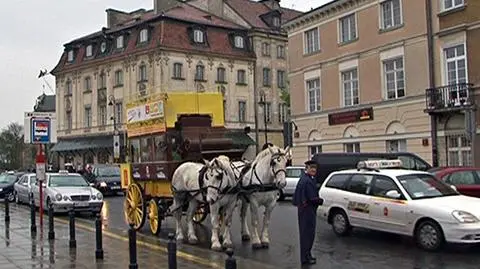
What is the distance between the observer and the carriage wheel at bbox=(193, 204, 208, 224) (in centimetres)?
1603

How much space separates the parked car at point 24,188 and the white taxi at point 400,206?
16.2 metres

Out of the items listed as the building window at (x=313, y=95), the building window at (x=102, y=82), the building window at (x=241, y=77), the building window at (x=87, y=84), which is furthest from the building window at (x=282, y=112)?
the building window at (x=313, y=95)

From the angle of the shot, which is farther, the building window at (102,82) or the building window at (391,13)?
the building window at (102,82)

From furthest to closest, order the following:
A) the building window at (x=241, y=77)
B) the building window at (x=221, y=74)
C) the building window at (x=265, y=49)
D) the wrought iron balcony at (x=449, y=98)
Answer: the building window at (x=265, y=49) < the building window at (x=241, y=77) < the building window at (x=221, y=74) < the wrought iron balcony at (x=449, y=98)

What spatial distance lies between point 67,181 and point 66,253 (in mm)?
12179

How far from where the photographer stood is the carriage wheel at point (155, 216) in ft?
54.2

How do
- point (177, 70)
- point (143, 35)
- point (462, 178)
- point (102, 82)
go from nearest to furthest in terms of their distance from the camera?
1. point (462, 178)
2. point (177, 70)
3. point (143, 35)
4. point (102, 82)

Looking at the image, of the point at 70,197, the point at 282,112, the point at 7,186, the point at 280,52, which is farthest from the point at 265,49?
the point at 70,197

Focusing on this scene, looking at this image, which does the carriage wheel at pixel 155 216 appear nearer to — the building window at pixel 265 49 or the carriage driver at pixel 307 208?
the carriage driver at pixel 307 208

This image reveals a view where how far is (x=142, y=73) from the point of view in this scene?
61469mm

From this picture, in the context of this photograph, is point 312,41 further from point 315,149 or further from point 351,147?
point 351,147

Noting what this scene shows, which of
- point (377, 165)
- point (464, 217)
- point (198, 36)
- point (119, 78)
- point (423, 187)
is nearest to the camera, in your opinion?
Result: point (464, 217)

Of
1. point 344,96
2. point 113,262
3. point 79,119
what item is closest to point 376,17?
point 344,96

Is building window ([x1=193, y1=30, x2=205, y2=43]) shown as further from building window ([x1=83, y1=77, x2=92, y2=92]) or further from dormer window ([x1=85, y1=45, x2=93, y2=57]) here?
building window ([x1=83, y1=77, x2=92, y2=92])
